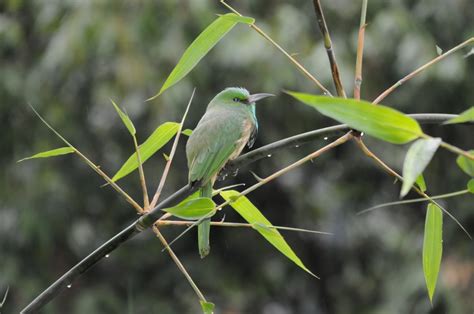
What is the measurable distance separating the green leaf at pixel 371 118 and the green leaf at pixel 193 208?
24 cm

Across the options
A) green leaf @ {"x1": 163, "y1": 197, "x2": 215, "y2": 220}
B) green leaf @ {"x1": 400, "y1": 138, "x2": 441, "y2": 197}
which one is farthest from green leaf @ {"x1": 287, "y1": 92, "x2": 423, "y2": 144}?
green leaf @ {"x1": 163, "y1": 197, "x2": 215, "y2": 220}

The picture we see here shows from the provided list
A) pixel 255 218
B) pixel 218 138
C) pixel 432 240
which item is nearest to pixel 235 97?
pixel 218 138

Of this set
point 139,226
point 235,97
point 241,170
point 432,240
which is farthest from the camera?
point 241,170

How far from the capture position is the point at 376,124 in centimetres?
92

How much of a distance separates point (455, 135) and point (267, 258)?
1532 mm

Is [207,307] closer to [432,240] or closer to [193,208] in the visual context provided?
[193,208]

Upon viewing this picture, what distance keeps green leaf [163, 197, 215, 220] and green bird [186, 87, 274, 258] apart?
0.95 feet

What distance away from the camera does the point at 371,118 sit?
0.92 m

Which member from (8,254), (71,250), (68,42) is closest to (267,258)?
(71,250)

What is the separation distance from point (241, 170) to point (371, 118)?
4.77 meters

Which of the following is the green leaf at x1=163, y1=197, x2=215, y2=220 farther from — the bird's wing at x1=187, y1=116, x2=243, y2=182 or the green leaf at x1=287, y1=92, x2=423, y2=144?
the bird's wing at x1=187, y1=116, x2=243, y2=182

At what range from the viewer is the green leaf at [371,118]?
0.91m

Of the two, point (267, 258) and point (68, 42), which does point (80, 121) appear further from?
point (267, 258)

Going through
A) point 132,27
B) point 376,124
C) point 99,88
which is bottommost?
point 99,88
